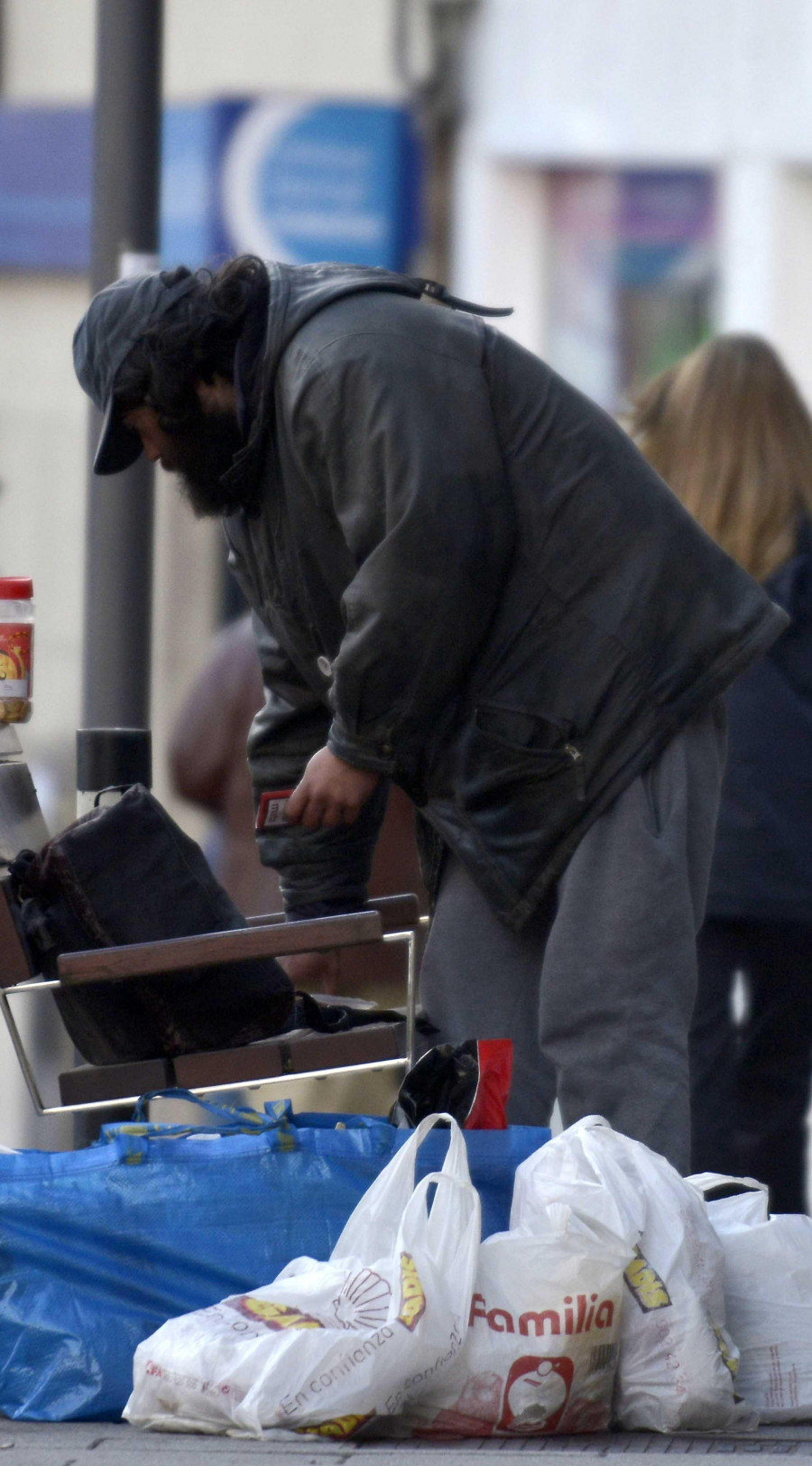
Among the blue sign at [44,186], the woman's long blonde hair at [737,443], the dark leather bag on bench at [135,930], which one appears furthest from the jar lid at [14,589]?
the blue sign at [44,186]

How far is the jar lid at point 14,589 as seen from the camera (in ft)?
10.5

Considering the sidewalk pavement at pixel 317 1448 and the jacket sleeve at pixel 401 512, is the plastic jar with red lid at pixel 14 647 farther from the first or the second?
the sidewalk pavement at pixel 317 1448

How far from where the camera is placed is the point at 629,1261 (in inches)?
112

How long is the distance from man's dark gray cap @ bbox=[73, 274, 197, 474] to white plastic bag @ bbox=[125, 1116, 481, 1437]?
3.88ft

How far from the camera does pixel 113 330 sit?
3.23m

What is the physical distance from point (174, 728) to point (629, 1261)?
3.06 metres

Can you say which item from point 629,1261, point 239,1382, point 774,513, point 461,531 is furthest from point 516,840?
point 774,513

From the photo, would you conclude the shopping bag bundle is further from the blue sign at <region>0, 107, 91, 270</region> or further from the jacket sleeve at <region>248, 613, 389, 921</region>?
the blue sign at <region>0, 107, 91, 270</region>

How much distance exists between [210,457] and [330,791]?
1.78ft

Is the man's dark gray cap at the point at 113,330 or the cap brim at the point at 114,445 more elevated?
the man's dark gray cap at the point at 113,330

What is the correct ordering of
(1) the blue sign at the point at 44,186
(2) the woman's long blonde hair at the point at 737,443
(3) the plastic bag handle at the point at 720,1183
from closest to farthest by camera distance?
(3) the plastic bag handle at the point at 720,1183, (2) the woman's long blonde hair at the point at 737,443, (1) the blue sign at the point at 44,186

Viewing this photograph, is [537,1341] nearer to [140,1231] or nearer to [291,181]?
[140,1231]

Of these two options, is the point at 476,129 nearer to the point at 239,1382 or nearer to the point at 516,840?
the point at 516,840

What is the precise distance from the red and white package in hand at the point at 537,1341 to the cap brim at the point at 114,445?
4.36ft
